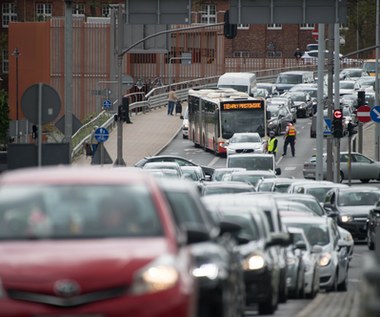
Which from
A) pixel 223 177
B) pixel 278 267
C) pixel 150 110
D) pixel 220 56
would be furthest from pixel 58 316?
pixel 220 56

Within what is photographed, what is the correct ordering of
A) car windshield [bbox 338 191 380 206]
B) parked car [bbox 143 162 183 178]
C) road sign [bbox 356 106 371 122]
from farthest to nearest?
1. road sign [bbox 356 106 371 122]
2. parked car [bbox 143 162 183 178]
3. car windshield [bbox 338 191 380 206]

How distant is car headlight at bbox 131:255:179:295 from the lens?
11.3m

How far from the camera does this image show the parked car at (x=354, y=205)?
1533 inches

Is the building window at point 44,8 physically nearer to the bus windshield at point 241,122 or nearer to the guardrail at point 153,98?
the guardrail at point 153,98

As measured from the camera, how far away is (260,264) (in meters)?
18.4

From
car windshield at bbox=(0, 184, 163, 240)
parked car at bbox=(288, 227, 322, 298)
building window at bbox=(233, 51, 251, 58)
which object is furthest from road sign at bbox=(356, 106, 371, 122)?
building window at bbox=(233, 51, 251, 58)

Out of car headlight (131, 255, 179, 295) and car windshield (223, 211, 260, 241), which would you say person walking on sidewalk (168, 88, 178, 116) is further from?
car headlight (131, 255, 179, 295)

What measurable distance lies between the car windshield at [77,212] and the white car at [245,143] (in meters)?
54.7

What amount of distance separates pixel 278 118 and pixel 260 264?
2523 inches

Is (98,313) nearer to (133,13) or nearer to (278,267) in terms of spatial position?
(278,267)

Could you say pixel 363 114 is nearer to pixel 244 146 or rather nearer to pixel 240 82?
pixel 244 146

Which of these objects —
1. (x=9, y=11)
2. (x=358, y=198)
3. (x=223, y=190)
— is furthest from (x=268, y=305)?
(x=9, y=11)

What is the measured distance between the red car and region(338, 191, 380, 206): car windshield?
89.0 ft

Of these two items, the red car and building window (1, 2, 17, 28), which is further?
building window (1, 2, 17, 28)
